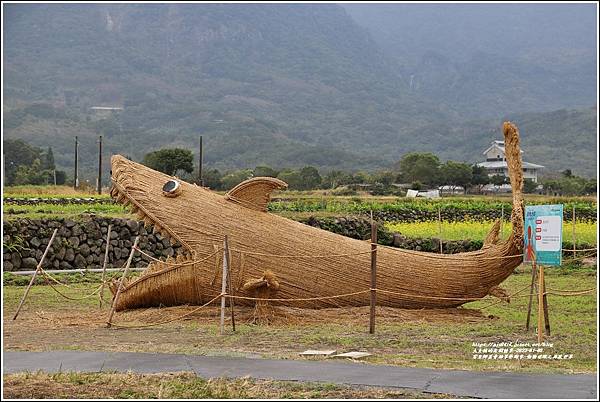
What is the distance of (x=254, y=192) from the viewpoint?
1569 centimetres

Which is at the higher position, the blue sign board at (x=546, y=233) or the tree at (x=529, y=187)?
the tree at (x=529, y=187)

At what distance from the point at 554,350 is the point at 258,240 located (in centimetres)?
511

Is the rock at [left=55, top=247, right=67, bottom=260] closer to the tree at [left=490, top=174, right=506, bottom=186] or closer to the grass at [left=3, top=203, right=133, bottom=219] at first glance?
A: the grass at [left=3, top=203, right=133, bottom=219]

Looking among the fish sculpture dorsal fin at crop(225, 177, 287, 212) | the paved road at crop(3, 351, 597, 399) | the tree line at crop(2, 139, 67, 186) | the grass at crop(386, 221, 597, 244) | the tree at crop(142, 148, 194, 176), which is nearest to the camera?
the paved road at crop(3, 351, 597, 399)

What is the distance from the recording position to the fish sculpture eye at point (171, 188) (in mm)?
15430

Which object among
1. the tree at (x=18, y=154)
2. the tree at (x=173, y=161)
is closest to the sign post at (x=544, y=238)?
the tree at (x=173, y=161)

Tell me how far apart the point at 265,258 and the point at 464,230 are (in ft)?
61.8

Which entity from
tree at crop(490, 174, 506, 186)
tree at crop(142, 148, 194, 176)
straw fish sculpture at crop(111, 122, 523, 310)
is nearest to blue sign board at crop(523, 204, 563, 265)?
straw fish sculpture at crop(111, 122, 523, 310)

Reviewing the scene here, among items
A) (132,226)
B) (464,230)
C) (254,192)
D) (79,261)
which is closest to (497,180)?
(464,230)

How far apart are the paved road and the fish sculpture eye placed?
4579 millimetres

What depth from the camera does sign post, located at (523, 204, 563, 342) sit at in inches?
515

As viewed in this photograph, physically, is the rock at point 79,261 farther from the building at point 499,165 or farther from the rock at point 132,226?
the building at point 499,165

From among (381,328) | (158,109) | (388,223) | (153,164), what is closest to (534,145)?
(158,109)

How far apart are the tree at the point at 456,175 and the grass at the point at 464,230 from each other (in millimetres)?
37553
